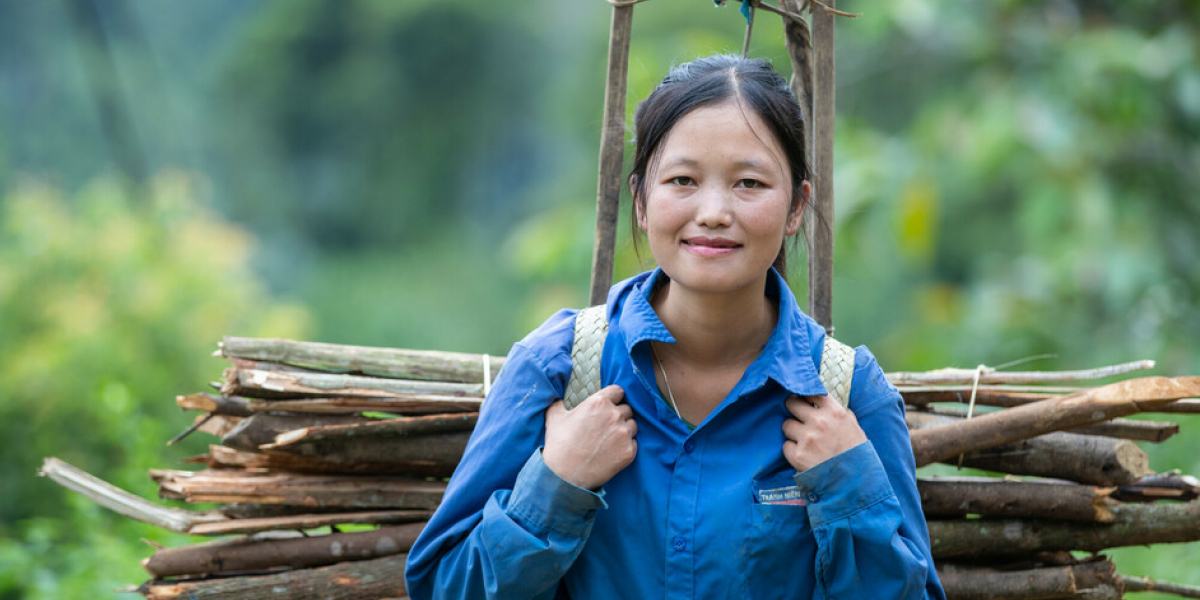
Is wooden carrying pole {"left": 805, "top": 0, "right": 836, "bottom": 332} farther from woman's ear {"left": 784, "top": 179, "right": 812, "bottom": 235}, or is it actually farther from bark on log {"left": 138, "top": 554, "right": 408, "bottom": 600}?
bark on log {"left": 138, "top": 554, "right": 408, "bottom": 600}

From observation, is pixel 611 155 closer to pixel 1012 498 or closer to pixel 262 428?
pixel 262 428

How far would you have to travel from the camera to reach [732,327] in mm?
A: 1896

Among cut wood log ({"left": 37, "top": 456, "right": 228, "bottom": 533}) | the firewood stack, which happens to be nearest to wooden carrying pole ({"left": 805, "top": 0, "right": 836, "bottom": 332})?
the firewood stack

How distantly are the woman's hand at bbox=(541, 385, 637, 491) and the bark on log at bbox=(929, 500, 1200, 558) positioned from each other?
974mm

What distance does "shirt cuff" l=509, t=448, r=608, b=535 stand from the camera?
1.65 metres

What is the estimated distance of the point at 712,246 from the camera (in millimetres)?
1774

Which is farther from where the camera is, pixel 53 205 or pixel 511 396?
pixel 53 205

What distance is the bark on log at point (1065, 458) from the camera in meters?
2.33

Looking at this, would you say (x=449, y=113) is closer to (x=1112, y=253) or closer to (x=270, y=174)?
(x=270, y=174)

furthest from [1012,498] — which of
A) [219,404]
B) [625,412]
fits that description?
[219,404]

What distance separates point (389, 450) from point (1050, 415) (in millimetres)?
1371

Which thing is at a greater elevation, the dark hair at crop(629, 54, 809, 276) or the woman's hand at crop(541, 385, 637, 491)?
the dark hair at crop(629, 54, 809, 276)

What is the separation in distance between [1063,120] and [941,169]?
36.1 inches

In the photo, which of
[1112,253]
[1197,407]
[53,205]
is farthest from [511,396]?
[53,205]
